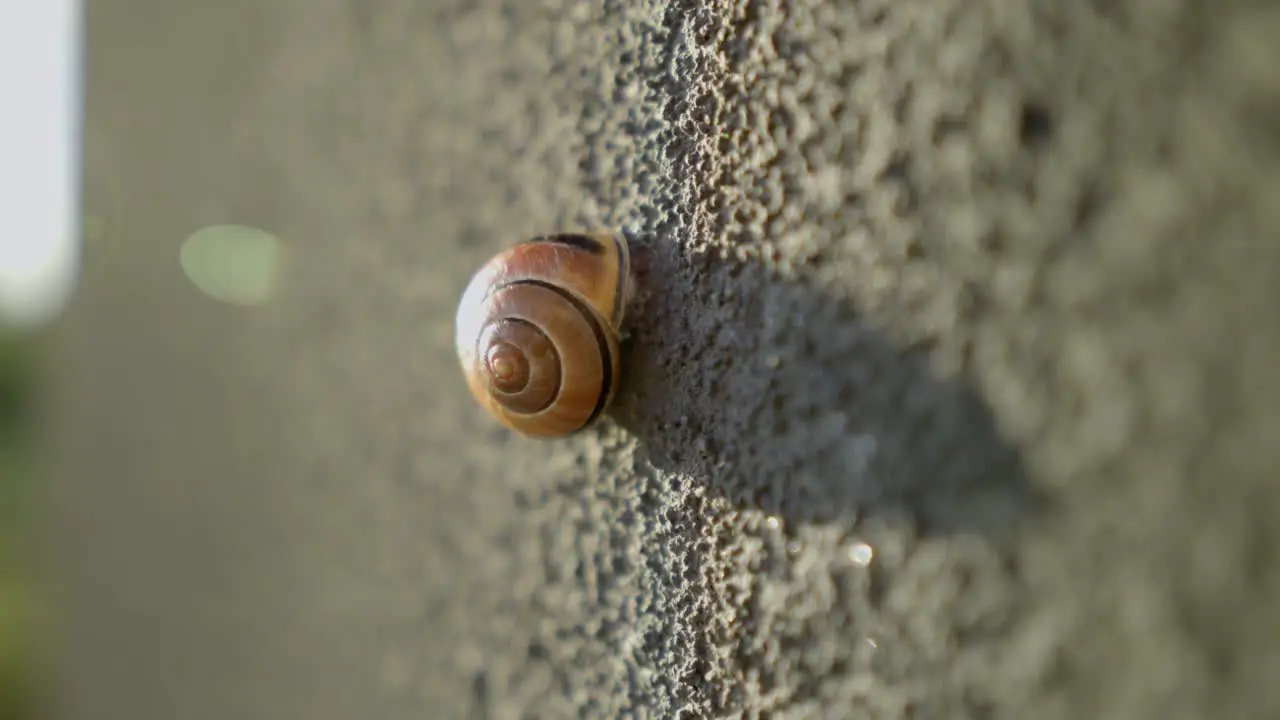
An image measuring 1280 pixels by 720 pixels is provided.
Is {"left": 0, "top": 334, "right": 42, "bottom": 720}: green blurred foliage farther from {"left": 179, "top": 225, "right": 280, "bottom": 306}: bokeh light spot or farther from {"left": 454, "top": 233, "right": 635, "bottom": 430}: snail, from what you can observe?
{"left": 454, "top": 233, "right": 635, "bottom": 430}: snail

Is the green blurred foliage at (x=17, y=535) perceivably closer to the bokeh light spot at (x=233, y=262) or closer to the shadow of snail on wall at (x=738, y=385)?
the bokeh light spot at (x=233, y=262)

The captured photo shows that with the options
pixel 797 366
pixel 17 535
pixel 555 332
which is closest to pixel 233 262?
pixel 555 332

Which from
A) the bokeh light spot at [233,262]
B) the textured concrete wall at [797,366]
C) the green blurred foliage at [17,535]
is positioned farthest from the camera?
the green blurred foliage at [17,535]

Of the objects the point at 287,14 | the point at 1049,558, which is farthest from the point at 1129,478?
the point at 287,14

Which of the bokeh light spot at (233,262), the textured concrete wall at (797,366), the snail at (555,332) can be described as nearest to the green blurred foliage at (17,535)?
the bokeh light spot at (233,262)

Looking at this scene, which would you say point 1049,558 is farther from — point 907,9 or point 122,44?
point 122,44
